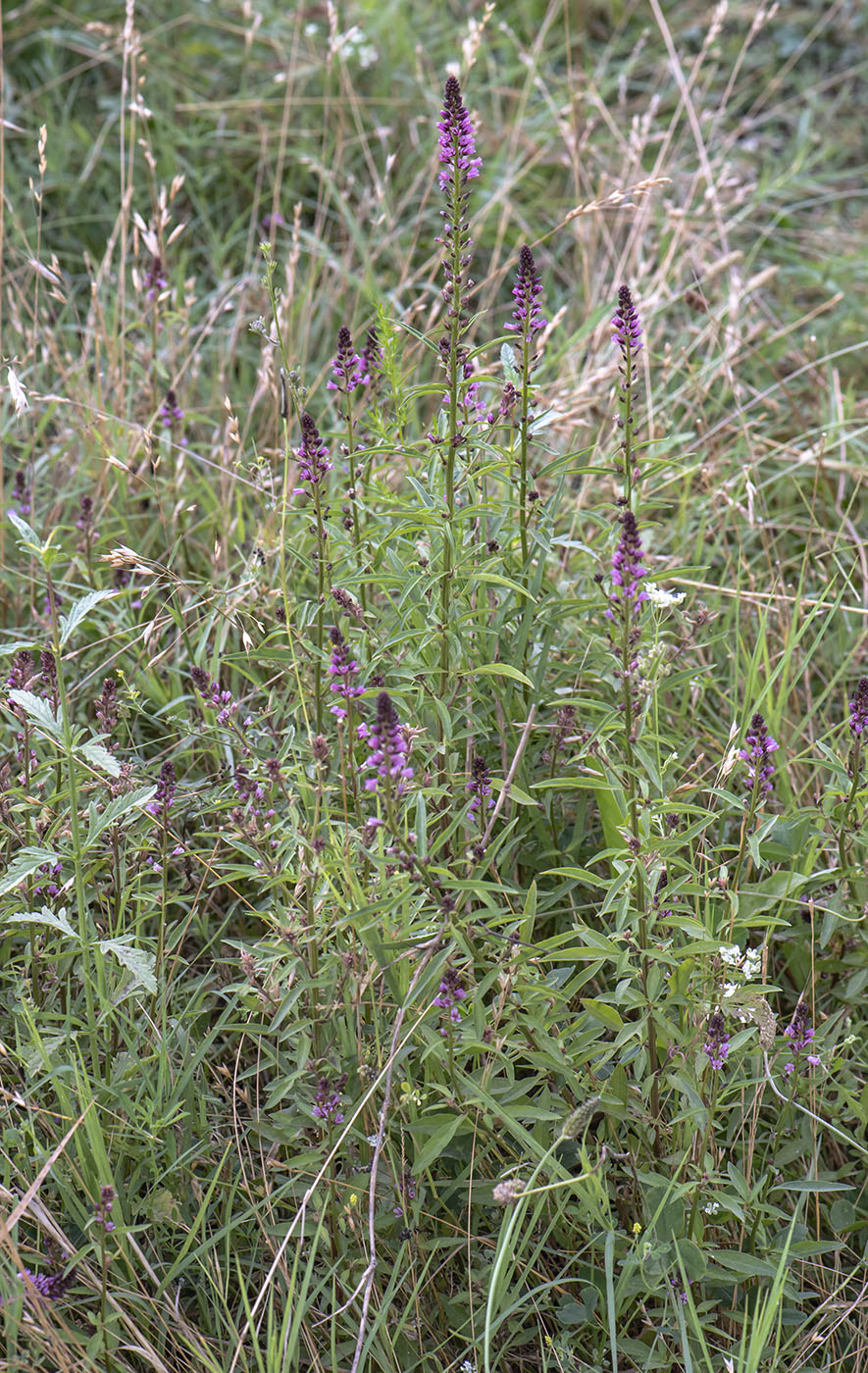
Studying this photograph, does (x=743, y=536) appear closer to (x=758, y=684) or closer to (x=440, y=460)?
(x=758, y=684)

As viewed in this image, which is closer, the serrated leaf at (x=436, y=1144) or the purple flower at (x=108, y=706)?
the serrated leaf at (x=436, y=1144)

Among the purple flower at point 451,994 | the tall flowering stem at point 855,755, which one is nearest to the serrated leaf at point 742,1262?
the purple flower at point 451,994

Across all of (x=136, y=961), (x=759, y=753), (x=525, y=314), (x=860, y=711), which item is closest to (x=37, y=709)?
(x=136, y=961)

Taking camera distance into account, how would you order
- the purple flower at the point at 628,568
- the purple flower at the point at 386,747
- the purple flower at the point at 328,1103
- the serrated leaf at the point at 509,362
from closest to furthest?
the purple flower at the point at 386,747 < the purple flower at the point at 628,568 < the purple flower at the point at 328,1103 < the serrated leaf at the point at 509,362

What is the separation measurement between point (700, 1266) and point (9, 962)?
4.36ft

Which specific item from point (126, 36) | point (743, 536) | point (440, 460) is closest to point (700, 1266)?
point (440, 460)

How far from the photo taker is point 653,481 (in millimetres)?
3580

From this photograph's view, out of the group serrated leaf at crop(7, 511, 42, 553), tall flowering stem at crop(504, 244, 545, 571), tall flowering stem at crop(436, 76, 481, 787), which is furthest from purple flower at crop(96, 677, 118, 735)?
tall flowering stem at crop(504, 244, 545, 571)

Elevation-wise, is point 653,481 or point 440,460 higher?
point 440,460

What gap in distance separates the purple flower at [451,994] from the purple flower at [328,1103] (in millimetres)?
230

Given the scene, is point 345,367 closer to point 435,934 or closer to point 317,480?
point 317,480

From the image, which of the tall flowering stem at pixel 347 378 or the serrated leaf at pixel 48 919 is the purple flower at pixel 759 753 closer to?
the tall flowering stem at pixel 347 378

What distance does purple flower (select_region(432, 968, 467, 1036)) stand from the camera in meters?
1.84

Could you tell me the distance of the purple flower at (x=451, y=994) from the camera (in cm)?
184
